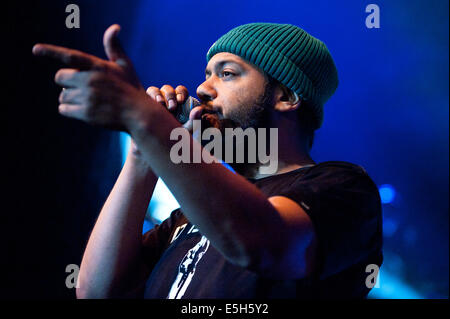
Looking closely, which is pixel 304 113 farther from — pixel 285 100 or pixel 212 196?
pixel 212 196

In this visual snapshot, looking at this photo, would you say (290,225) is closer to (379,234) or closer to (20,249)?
(379,234)

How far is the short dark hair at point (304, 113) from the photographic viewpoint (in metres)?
1.33

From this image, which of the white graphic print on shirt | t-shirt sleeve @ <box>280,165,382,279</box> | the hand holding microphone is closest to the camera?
t-shirt sleeve @ <box>280,165,382,279</box>

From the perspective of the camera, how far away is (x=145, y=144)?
0.67 m

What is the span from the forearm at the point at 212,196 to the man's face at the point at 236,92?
525 mm

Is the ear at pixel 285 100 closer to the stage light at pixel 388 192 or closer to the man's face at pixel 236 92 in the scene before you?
the man's face at pixel 236 92

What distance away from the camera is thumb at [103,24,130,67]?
0.68 m

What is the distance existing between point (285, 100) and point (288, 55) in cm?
15

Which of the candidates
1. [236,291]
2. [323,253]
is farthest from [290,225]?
[236,291]

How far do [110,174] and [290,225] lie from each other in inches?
77.8

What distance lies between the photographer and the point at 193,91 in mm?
2535

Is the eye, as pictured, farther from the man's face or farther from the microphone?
the microphone

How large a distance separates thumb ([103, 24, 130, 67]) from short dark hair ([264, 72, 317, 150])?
693 mm

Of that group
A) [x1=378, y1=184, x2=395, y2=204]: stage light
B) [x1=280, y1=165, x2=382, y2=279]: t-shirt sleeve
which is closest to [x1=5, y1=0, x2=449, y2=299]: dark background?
[x1=378, y1=184, x2=395, y2=204]: stage light
